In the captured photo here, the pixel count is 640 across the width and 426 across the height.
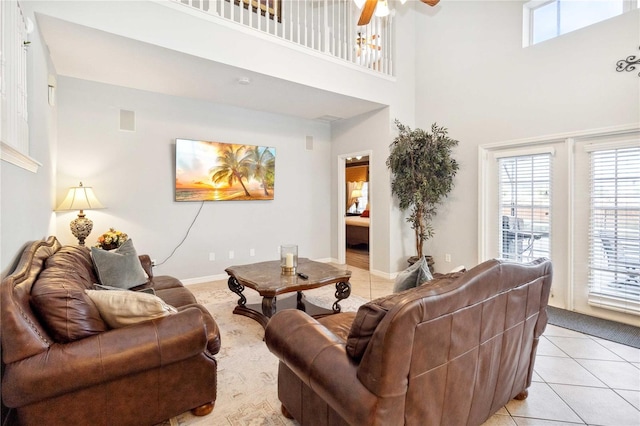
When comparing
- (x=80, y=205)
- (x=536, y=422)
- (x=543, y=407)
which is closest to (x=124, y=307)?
(x=536, y=422)

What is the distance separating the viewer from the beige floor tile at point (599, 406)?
1.84 m

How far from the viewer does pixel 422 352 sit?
3.95ft

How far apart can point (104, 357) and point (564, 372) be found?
3006 millimetres

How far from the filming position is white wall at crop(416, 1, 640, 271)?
3.19 metres

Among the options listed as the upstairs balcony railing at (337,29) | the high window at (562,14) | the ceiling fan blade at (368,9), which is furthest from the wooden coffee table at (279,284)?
the high window at (562,14)

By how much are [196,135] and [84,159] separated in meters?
1.41

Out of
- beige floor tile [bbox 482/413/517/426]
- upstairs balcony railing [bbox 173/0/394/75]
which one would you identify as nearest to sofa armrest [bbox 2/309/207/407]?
beige floor tile [bbox 482/413/517/426]

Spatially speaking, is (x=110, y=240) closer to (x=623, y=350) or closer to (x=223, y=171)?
(x=223, y=171)

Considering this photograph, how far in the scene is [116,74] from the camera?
364 centimetres

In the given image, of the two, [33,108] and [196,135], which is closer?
[33,108]

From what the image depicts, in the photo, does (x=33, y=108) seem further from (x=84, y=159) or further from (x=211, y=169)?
(x=211, y=169)

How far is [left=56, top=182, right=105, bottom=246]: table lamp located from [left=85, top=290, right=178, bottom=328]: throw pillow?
2.44 m

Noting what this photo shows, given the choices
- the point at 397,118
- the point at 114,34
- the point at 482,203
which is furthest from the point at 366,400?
the point at 397,118

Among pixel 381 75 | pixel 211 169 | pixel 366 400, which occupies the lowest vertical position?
pixel 366 400
